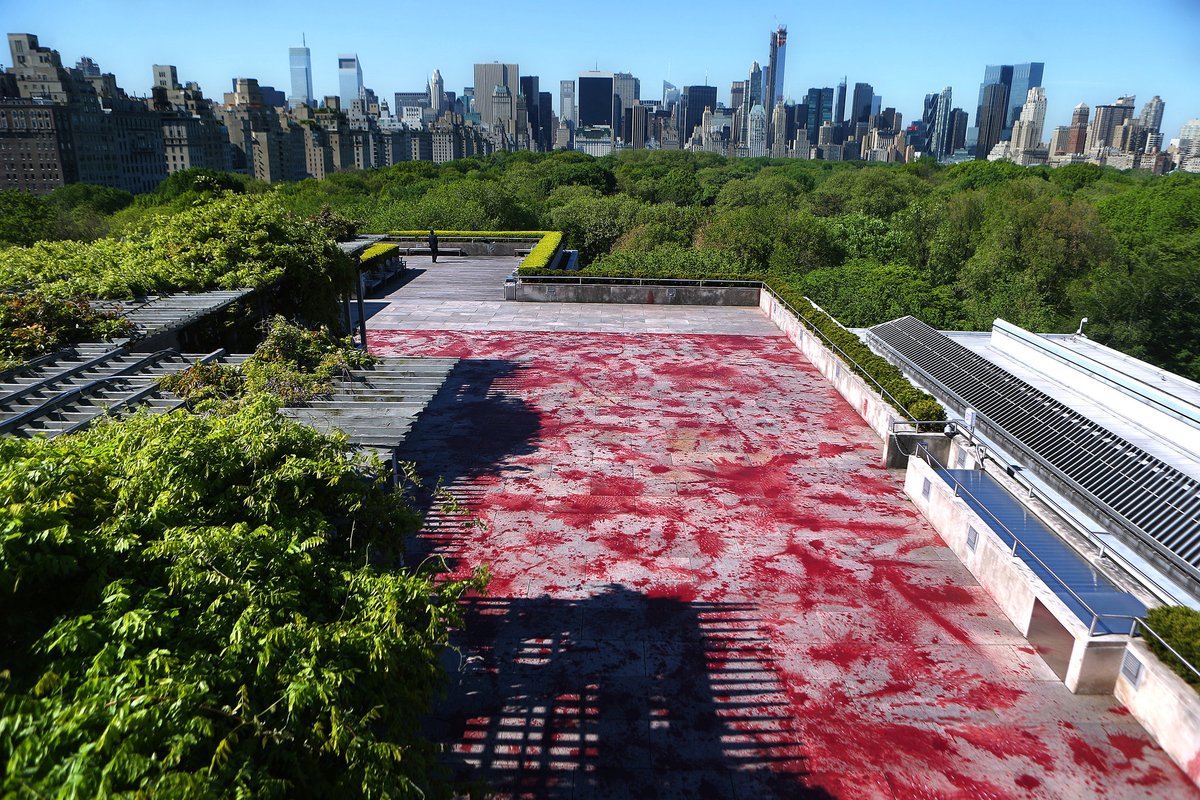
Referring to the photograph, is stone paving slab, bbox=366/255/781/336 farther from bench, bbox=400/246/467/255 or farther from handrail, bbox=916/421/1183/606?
handrail, bbox=916/421/1183/606

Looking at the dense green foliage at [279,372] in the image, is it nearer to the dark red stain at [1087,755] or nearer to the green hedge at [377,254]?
the dark red stain at [1087,755]

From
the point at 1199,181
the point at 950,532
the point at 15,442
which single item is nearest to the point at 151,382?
the point at 15,442

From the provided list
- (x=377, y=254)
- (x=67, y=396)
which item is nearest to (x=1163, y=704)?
(x=67, y=396)

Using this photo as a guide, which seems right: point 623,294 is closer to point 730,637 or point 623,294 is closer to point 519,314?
point 519,314

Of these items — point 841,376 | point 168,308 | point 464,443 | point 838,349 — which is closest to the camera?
point 168,308

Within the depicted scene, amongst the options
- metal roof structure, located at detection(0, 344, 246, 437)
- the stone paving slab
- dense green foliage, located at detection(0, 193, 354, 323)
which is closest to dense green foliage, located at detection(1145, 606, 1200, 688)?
metal roof structure, located at detection(0, 344, 246, 437)

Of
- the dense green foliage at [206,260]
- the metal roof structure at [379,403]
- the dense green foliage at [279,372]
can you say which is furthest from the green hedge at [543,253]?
the metal roof structure at [379,403]
